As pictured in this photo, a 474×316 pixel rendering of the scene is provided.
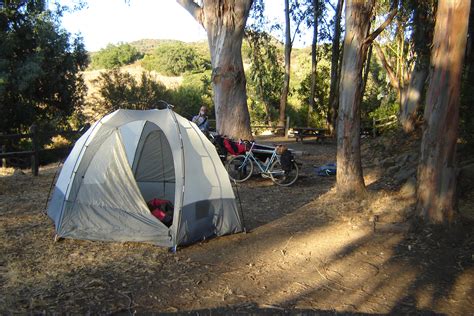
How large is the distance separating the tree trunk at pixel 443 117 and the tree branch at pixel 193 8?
7242 millimetres

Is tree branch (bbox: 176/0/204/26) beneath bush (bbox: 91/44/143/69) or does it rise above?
beneath

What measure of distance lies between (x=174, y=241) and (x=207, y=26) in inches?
300

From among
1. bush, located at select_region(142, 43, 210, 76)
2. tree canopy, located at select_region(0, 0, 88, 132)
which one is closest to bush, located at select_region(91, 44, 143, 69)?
bush, located at select_region(142, 43, 210, 76)

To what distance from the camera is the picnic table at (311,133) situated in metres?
20.1

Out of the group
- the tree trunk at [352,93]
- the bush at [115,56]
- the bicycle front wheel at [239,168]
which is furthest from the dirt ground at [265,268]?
the bush at [115,56]

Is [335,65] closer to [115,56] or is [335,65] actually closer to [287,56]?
[287,56]

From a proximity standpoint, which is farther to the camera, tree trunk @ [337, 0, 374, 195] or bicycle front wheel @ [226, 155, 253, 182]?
bicycle front wheel @ [226, 155, 253, 182]

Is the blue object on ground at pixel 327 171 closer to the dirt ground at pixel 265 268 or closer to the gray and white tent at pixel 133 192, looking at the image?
the dirt ground at pixel 265 268

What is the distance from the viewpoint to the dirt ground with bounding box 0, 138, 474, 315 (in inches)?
175

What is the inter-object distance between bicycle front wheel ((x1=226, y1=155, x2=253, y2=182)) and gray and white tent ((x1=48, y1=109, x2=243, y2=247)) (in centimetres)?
375

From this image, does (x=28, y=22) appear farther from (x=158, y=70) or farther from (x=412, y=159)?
(x=158, y=70)

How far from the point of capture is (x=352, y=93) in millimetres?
7953

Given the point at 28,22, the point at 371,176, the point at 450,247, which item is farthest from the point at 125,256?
the point at 28,22

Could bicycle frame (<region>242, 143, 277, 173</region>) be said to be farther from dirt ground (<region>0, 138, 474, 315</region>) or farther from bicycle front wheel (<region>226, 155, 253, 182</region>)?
dirt ground (<region>0, 138, 474, 315</region>)
